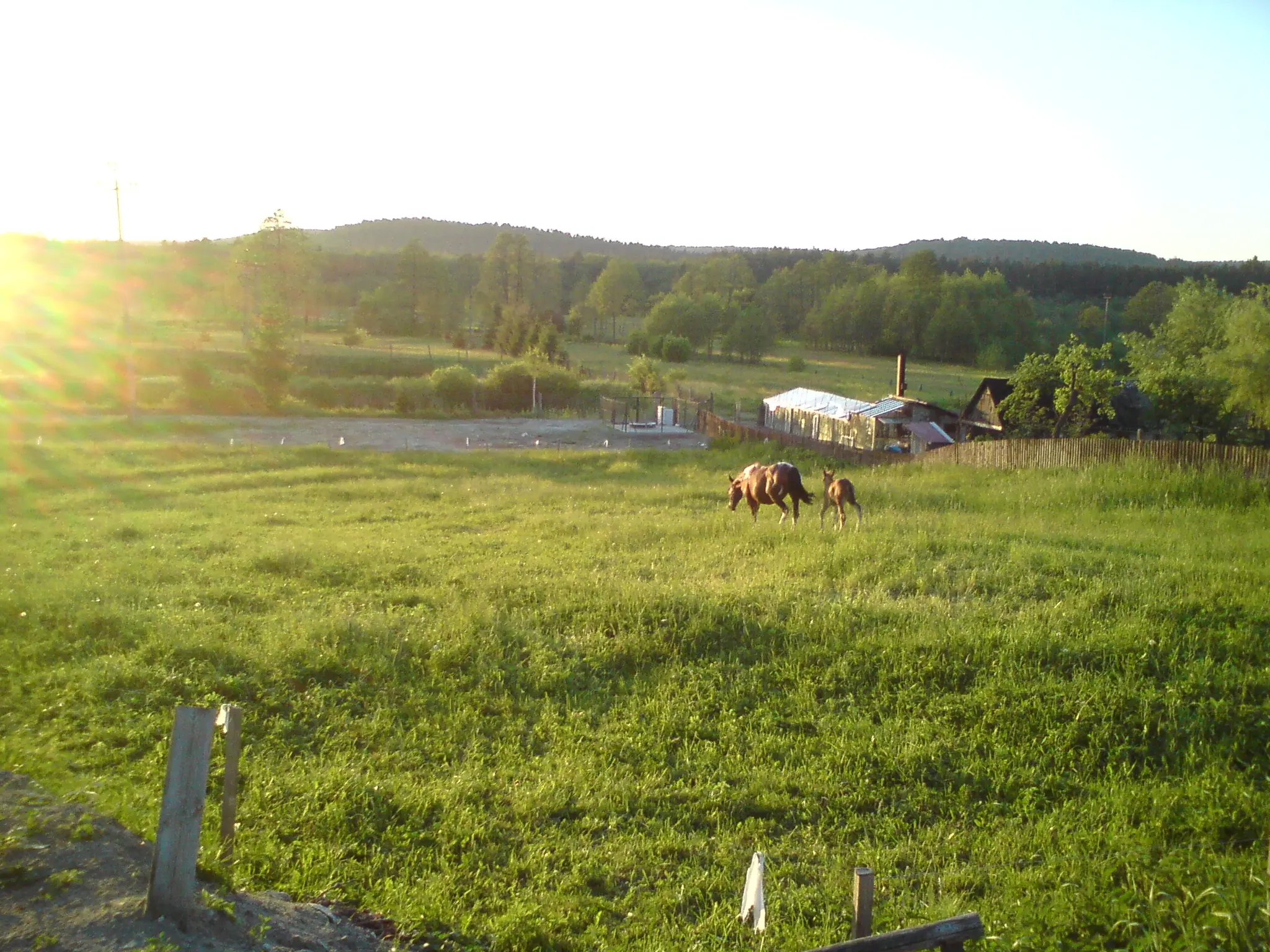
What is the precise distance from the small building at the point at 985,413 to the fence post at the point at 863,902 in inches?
1442

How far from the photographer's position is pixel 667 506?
21016 mm

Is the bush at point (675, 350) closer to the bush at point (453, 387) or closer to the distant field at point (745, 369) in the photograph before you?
the distant field at point (745, 369)

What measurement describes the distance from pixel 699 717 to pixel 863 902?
4303 mm

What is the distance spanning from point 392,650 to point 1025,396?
28453 millimetres

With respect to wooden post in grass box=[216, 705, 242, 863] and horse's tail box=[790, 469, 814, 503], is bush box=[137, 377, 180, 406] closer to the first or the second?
horse's tail box=[790, 469, 814, 503]

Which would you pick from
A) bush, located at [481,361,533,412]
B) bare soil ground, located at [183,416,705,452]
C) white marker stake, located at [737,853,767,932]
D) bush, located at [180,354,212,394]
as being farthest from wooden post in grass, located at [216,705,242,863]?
bush, located at [481,361,533,412]

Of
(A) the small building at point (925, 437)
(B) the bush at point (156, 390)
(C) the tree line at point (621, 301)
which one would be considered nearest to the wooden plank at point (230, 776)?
(A) the small building at point (925, 437)

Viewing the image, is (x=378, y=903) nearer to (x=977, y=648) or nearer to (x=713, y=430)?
(x=977, y=648)

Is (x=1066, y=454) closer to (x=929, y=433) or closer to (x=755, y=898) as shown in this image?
(x=929, y=433)

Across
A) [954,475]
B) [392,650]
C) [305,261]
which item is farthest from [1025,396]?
[305,261]

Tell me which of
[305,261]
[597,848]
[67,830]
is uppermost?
[305,261]

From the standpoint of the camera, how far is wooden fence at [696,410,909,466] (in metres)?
29.0

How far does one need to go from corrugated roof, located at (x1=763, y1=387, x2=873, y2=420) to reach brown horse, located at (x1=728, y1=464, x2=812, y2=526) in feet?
73.9

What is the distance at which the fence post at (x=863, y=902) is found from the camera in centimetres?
439
